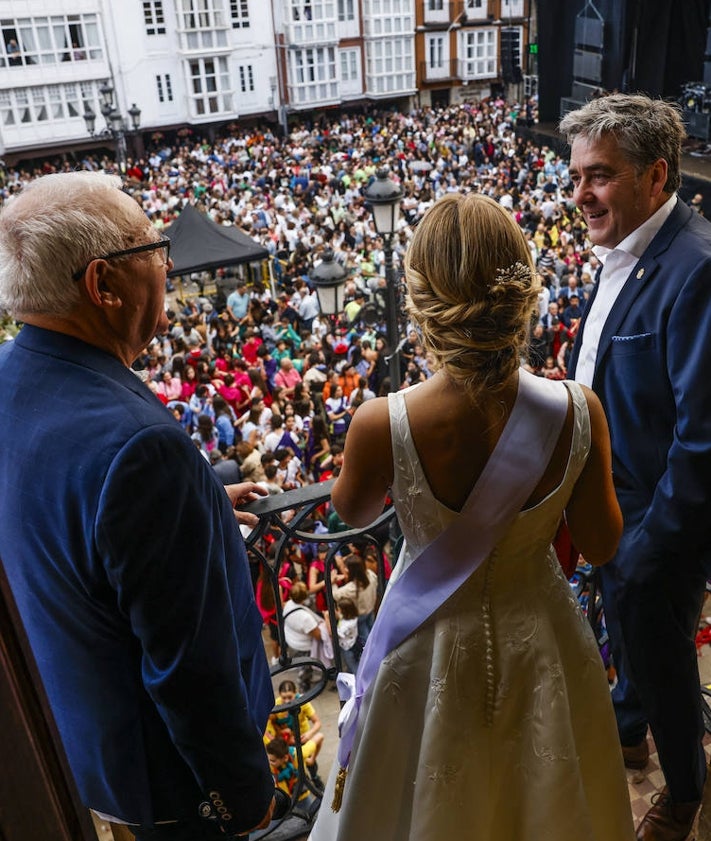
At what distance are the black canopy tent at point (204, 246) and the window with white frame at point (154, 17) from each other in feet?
64.2

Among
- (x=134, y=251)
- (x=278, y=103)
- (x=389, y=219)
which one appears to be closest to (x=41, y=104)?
(x=278, y=103)

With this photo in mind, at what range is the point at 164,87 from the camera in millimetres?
25625

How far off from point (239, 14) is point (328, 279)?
2455cm

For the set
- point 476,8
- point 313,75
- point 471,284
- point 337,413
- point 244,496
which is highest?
point 476,8

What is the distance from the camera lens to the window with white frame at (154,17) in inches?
970

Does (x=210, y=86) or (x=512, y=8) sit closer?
(x=210, y=86)

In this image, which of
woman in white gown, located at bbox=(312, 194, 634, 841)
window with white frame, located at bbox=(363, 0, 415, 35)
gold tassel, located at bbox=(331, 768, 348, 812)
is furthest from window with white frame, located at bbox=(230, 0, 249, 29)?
gold tassel, located at bbox=(331, 768, 348, 812)

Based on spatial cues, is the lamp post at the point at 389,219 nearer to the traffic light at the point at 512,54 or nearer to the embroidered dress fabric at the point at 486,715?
the embroidered dress fabric at the point at 486,715

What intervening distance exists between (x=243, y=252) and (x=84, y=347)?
784 cm

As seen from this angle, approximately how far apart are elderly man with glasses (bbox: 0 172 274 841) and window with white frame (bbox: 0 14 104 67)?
83.8 feet

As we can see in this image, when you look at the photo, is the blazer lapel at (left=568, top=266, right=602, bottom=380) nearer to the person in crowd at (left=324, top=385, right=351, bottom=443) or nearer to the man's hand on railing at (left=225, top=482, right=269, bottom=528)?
the man's hand on railing at (left=225, top=482, right=269, bottom=528)

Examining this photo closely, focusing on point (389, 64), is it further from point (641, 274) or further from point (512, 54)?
point (641, 274)

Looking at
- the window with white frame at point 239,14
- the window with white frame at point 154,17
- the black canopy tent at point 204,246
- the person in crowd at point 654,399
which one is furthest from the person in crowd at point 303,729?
the window with white frame at point 239,14

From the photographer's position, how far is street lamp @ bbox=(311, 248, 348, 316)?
17.0ft
